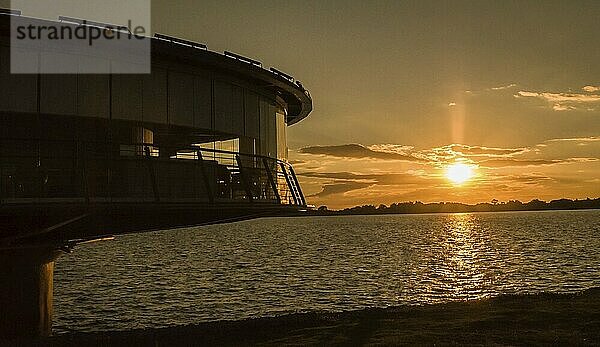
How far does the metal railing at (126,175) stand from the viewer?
1708 centimetres

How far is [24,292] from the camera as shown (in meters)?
19.8

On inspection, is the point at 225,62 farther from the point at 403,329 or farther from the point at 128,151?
the point at 403,329

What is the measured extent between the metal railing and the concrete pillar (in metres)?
2.65

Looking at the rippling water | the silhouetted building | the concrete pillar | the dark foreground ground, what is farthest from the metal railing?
the rippling water

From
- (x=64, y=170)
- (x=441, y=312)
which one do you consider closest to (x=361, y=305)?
(x=441, y=312)

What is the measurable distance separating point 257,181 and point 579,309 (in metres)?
10.3

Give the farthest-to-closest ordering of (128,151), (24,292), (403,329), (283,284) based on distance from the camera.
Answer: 1. (283,284)
2. (128,151)
3. (24,292)
4. (403,329)

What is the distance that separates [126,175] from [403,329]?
8.53m

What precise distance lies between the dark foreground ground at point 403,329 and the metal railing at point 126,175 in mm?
3592

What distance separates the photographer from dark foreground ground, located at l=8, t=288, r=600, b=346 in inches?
675

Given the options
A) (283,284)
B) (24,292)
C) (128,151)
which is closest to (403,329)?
(128,151)

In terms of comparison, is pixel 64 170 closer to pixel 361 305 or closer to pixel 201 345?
pixel 201 345

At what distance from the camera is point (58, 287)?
5069 cm

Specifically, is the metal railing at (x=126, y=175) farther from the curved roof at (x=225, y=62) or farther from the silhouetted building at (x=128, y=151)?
the curved roof at (x=225, y=62)
